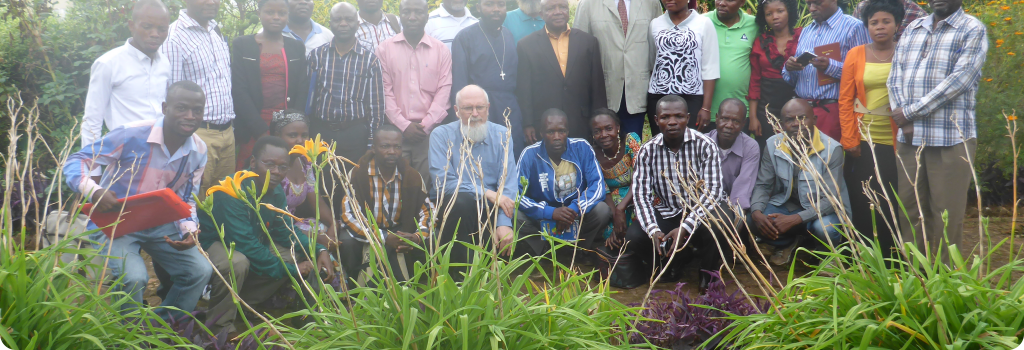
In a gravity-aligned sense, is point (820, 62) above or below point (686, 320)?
above

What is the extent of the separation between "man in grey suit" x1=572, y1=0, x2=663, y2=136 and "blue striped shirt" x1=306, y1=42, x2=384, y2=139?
1663mm

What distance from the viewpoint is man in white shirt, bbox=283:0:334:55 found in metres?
5.12

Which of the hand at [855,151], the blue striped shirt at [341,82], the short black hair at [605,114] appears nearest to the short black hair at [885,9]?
the hand at [855,151]

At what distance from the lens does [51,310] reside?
1.90 metres

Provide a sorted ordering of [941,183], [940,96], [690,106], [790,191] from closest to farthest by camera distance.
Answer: [940,96]
[941,183]
[790,191]
[690,106]

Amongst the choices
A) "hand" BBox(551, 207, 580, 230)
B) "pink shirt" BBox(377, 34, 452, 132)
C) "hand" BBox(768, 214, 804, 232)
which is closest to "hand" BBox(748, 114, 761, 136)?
"hand" BBox(768, 214, 804, 232)

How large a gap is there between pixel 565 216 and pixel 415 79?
1446 mm

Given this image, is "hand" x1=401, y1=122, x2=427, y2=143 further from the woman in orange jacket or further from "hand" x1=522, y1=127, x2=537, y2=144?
the woman in orange jacket

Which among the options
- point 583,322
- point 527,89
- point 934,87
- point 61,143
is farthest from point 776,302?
point 61,143

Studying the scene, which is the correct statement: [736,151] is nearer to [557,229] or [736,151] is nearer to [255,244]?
[557,229]

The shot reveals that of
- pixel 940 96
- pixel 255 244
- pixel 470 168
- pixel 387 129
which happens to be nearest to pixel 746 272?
pixel 940 96

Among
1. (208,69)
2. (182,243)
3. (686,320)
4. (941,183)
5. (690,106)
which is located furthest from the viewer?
(690,106)

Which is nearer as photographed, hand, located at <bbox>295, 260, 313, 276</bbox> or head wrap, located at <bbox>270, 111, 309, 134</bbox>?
hand, located at <bbox>295, 260, 313, 276</bbox>

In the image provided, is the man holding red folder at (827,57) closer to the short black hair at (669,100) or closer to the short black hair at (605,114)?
the short black hair at (669,100)
